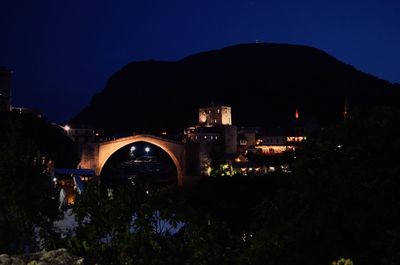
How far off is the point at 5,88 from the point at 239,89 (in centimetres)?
8772

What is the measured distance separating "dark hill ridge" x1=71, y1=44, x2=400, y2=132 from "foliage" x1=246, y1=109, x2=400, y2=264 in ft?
319

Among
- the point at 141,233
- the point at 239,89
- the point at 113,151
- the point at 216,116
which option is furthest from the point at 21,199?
the point at 239,89

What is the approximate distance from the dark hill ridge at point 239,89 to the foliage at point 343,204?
97.1m

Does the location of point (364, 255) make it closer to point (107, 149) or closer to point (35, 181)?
point (35, 181)

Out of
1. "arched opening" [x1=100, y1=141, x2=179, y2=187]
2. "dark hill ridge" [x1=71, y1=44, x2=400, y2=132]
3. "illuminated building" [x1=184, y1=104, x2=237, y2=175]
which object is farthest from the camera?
"dark hill ridge" [x1=71, y1=44, x2=400, y2=132]

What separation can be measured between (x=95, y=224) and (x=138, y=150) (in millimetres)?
110719

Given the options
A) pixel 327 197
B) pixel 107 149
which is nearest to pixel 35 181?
pixel 327 197

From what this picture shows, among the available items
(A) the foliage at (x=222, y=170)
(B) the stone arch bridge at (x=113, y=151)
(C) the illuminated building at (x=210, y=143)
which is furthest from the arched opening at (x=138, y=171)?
(A) the foliage at (x=222, y=170)

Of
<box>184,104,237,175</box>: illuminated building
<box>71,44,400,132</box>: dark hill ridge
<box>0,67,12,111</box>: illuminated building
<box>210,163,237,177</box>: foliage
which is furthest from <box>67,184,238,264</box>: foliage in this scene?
<box>71,44,400,132</box>: dark hill ridge

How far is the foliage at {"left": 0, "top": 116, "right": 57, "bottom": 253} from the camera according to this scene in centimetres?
827

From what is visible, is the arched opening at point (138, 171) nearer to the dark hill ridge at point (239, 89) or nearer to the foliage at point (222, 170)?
the foliage at point (222, 170)

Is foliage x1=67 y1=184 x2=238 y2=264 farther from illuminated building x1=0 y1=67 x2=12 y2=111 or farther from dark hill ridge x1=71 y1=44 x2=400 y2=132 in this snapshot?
dark hill ridge x1=71 y1=44 x2=400 y2=132

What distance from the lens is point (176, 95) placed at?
429 ft

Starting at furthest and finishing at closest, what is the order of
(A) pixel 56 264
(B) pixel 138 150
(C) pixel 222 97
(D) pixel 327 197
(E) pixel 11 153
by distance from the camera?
(C) pixel 222 97 → (B) pixel 138 150 → (E) pixel 11 153 → (D) pixel 327 197 → (A) pixel 56 264
